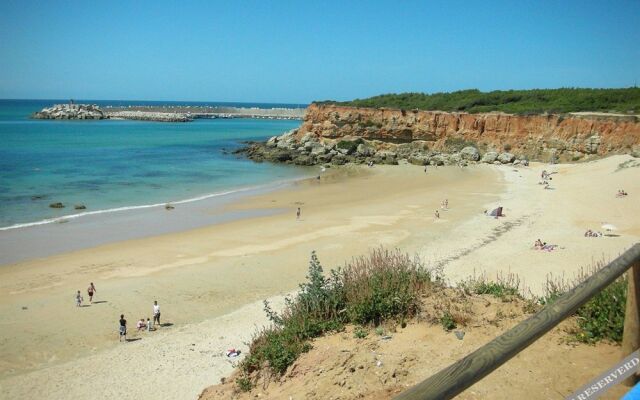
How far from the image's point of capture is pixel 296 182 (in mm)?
39719

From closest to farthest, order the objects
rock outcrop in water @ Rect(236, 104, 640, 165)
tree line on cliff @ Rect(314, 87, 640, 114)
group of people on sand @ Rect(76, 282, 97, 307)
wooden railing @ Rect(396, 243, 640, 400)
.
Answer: wooden railing @ Rect(396, 243, 640, 400) → group of people on sand @ Rect(76, 282, 97, 307) → rock outcrop in water @ Rect(236, 104, 640, 165) → tree line on cliff @ Rect(314, 87, 640, 114)

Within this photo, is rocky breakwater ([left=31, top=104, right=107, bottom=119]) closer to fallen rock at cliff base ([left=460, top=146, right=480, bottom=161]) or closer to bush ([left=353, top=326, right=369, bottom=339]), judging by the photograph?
fallen rock at cliff base ([left=460, top=146, right=480, bottom=161])

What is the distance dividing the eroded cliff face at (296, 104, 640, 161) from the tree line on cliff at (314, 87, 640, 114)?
9.22ft

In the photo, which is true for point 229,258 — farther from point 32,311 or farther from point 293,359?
point 293,359

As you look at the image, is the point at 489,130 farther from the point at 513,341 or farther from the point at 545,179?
the point at 513,341

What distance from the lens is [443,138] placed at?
2109 inches

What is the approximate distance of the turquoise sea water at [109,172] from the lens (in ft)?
97.2

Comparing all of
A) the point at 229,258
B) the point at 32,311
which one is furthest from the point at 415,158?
the point at 32,311

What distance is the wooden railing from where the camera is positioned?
1.96 m

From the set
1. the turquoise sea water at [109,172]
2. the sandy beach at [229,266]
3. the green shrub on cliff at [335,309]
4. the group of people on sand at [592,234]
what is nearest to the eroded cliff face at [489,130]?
the sandy beach at [229,266]

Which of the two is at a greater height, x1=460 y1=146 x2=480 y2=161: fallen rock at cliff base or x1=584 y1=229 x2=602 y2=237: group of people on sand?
x1=460 y1=146 x2=480 y2=161: fallen rock at cliff base

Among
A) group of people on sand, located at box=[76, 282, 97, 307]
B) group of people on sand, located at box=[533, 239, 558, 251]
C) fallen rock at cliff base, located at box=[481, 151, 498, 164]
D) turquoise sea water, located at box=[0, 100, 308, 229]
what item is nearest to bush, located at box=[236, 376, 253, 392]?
group of people on sand, located at box=[76, 282, 97, 307]

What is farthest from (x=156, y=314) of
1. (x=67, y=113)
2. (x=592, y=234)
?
(x=67, y=113)

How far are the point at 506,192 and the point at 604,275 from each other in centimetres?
3146
